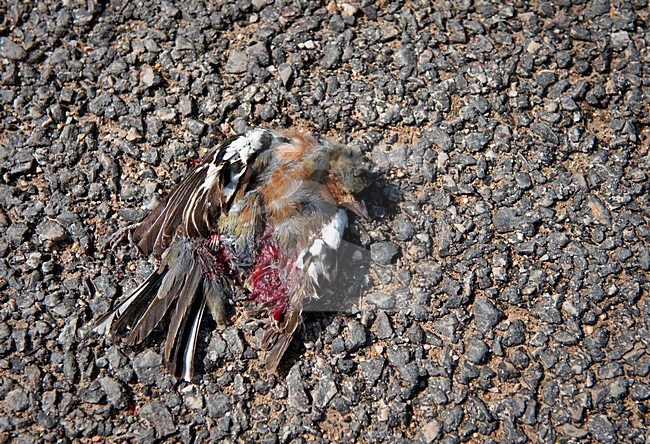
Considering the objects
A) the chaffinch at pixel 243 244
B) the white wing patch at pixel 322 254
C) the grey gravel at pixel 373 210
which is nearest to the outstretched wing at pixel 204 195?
the chaffinch at pixel 243 244

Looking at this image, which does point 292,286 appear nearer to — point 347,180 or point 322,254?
point 322,254

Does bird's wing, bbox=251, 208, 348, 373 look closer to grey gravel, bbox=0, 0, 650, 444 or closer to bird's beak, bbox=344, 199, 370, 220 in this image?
grey gravel, bbox=0, 0, 650, 444

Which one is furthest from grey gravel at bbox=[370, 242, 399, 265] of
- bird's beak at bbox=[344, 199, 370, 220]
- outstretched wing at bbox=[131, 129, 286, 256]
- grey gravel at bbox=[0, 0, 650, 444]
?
outstretched wing at bbox=[131, 129, 286, 256]

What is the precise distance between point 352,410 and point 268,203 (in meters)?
1.27

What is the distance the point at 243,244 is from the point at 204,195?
37 cm

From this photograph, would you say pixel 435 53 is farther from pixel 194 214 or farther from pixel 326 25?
pixel 194 214

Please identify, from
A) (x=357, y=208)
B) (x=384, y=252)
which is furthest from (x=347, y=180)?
(x=384, y=252)

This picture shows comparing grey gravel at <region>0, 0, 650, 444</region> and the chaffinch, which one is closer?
grey gravel at <region>0, 0, 650, 444</region>

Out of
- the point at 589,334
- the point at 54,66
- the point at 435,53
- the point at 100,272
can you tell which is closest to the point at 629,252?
the point at 589,334

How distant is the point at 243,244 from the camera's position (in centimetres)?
384

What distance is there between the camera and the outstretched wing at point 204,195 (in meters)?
3.86

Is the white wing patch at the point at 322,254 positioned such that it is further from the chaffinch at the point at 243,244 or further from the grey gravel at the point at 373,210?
the grey gravel at the point at 373,210

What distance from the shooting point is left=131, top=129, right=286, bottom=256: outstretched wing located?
3.86 meters

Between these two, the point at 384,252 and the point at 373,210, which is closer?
the point at 384,252
